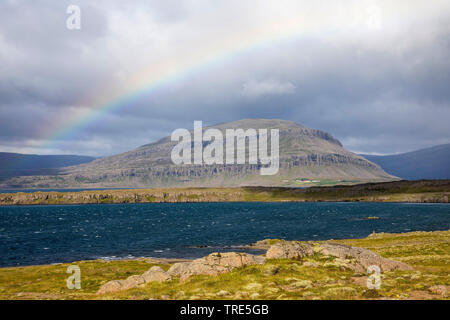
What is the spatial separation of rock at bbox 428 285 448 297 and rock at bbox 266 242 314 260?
565 inches

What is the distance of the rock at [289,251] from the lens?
40.4 m

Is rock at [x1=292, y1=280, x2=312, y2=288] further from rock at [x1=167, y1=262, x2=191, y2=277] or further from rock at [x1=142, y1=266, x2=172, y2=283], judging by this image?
rock at [x1=142, y1=266, x2=172, y2=283]

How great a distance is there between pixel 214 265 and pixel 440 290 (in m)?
20.1

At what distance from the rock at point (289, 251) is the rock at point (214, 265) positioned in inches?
61.3

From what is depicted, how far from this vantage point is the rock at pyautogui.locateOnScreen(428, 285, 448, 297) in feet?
88.5

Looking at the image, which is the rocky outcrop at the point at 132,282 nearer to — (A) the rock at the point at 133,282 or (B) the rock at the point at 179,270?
(A) the rock at the point at 133,282

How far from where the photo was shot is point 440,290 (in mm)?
27531
